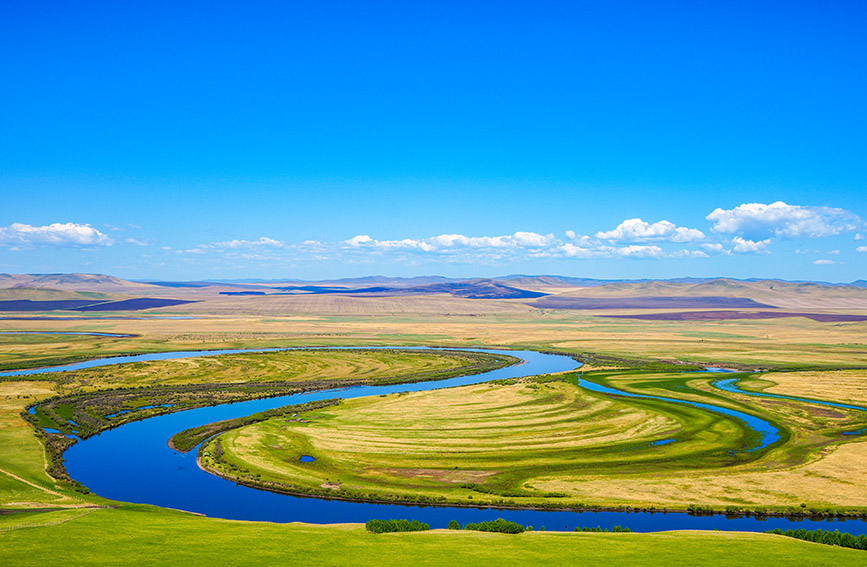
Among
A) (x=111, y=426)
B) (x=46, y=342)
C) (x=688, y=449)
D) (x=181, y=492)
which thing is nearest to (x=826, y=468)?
(x=688, y=449)

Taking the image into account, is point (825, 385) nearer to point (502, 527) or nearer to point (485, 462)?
point (485, 462)

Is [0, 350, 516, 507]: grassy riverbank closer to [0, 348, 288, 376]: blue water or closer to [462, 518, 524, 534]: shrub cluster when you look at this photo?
[0, 348, 288, 376]: blue water

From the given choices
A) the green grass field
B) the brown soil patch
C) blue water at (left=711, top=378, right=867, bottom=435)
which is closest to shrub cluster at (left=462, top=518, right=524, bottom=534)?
the green grass field

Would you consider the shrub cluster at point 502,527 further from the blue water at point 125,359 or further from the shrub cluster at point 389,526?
the blue water at point 125,359

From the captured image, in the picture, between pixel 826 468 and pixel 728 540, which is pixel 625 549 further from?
pixel 826 468

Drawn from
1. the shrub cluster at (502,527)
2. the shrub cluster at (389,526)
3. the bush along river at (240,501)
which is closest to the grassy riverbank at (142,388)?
the bush along river at (240,501)

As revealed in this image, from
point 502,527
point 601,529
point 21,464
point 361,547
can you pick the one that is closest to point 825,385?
point 601,529
